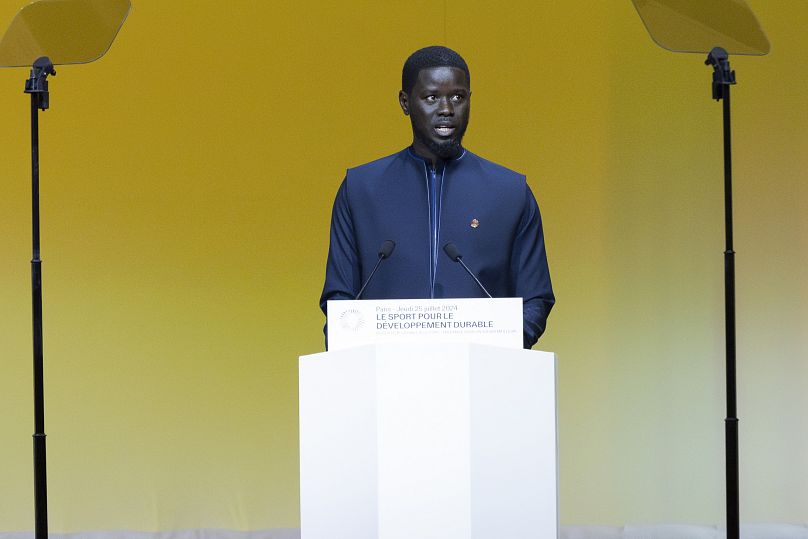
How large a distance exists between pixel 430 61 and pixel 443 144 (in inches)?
9.3

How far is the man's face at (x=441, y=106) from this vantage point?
3.65 m

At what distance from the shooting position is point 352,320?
2865 mm

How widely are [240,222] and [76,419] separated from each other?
3.29 feet

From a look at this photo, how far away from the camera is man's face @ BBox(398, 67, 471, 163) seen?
3650mm

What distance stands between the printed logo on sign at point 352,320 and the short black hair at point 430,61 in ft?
3.43

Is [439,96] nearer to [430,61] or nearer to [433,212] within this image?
[430,61]

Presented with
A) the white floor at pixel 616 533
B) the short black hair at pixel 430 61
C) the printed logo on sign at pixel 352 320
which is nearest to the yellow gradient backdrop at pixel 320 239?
the white floor at pixel 616 533

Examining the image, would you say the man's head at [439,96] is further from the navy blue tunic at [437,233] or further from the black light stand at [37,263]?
the black light stand at [37,263]

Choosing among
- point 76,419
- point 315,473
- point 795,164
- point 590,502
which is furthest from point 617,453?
point 315,473

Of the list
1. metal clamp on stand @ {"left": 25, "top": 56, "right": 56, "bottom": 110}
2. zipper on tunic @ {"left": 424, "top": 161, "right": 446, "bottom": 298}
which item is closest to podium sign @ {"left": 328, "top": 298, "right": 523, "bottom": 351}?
zipper on tunic @ {"left": 424, "top": 161, "right": 446, "bottom": 298}

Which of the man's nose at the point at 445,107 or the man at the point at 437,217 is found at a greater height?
the man's nose at the point at 445,107

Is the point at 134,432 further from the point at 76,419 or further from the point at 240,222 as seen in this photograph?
the point at 240,222

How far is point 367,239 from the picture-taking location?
3.75 m

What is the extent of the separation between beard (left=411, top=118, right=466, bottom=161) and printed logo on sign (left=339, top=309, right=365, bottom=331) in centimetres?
96
